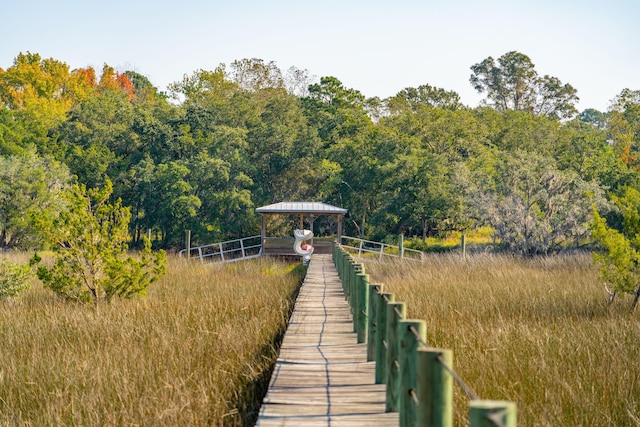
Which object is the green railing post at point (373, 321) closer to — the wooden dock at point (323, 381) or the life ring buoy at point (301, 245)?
the wooden dock at point (323, 381)

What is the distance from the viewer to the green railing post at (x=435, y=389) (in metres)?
2.96

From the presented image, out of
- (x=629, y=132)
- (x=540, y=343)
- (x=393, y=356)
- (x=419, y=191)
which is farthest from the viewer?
(x=629, y=132)

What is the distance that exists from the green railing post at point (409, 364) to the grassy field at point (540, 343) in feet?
4.36

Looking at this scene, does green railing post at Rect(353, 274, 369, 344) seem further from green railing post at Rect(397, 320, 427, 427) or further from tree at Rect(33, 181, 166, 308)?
tree at Rect(33, 181, 166, 308)

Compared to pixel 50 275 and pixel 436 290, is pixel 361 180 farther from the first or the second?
pixel 50 275

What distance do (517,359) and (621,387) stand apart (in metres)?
1.13

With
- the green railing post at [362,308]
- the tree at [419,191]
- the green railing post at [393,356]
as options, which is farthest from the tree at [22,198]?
the green railing post at [393,356]

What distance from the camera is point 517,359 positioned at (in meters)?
6.81

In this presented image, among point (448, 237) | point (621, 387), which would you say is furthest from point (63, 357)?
point (448, 237)

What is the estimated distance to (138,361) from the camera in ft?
22.6

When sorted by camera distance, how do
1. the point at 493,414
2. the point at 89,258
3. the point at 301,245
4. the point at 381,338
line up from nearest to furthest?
the point at 493,414 → the point at 381,338 → the point at 89,258 → the point at 301,245

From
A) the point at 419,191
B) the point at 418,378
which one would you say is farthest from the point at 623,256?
the point at 419,191

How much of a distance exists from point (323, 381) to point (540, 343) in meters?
2.92

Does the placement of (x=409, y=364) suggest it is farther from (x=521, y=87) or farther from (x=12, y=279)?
(x=521, y=87)
